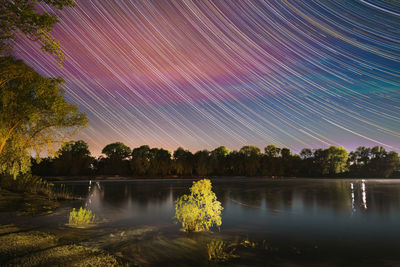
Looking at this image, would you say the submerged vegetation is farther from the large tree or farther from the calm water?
the large tree

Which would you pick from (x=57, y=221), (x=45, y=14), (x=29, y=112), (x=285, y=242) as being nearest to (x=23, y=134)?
(x=29, y=112)

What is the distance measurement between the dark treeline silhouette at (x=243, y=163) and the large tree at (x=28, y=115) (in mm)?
87892

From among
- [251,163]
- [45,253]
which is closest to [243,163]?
[251,163]

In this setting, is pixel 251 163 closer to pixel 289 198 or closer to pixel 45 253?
pixel 289 198

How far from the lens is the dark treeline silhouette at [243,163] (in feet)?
390

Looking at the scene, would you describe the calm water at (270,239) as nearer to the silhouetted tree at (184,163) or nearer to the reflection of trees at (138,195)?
the reflection of trees at (138,195)

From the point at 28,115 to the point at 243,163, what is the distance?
124 meters

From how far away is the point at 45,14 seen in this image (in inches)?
476

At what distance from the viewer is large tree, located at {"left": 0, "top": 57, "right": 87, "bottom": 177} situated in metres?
23.5

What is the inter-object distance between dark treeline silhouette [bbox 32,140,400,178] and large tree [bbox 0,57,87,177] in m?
87.9

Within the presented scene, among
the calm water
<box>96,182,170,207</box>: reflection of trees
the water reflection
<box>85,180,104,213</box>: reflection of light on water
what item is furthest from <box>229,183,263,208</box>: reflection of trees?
<box>85,180,104,213</box>: reflection of light on water

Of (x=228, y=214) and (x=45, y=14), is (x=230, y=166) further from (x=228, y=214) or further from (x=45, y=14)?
(x=45, y=14)

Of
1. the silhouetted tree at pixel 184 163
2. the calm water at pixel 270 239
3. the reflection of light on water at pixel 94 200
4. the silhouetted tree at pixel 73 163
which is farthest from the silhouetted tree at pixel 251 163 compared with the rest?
the calm water at pixel 270 239

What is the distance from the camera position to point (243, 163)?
14088 cm
